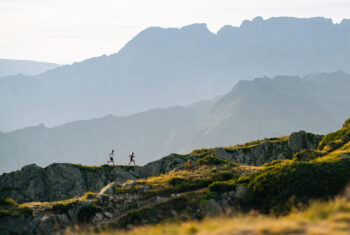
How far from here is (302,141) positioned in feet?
181

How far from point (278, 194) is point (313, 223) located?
13094 millimetres

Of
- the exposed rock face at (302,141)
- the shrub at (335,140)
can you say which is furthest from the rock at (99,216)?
the exposed rock face at (302,141)

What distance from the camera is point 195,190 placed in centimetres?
2986

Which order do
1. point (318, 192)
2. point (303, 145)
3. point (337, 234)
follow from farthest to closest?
point (303, 145) < point (318, 192) < point (337, 234)

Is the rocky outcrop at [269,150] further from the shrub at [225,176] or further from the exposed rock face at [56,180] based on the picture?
the shrub at [225,176]

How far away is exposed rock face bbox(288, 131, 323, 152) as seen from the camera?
5434cm

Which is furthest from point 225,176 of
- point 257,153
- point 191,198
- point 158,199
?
point 257,153

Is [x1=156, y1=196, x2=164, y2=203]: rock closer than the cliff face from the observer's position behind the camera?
Yes

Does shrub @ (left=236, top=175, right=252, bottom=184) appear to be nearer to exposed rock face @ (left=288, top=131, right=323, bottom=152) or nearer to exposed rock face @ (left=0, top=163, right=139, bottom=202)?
exposed rock face @ (left=0, top=163, right=139, bottom=202)

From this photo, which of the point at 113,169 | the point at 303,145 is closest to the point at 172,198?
the point at 113,169

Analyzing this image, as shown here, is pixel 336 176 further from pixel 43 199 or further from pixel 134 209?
pixel 43 199

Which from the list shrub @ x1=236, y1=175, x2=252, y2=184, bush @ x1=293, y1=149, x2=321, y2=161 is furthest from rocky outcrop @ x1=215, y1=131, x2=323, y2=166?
shrub @ x1=236, y1=175, x2=252, y2=184

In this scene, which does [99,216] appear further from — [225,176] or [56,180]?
[56,180]

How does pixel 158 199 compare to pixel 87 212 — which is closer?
pixel 87 212
